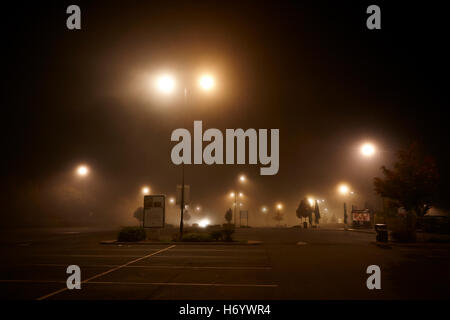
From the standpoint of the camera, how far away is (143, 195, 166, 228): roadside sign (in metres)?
23.8

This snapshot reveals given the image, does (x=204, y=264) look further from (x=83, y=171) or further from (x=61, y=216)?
(x=61, y=216)

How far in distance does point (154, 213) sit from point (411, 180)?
23442mm

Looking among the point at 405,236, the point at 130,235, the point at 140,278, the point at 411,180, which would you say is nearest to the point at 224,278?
the point at 140,278

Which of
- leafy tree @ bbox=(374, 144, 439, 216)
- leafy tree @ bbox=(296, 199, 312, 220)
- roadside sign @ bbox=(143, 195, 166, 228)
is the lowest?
leafy tree @ bbox=(296, 199, 312, 220)

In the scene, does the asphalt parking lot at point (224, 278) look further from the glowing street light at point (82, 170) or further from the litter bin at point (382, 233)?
the glowing street light at point (82, 170)

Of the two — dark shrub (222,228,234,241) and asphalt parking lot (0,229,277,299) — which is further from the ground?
asphalt parking lot (0,229,277,299)

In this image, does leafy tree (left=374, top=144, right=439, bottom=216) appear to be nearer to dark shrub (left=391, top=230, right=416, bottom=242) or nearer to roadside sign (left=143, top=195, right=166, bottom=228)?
dark shrub (left=391, top=230, right=416, bottom=242)

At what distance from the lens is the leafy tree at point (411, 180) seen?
29.3 m

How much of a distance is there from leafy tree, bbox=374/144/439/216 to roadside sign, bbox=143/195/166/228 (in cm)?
2203

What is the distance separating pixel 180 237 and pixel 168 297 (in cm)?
1536

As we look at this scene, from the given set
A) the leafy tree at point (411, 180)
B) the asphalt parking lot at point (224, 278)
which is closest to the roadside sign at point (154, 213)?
the asphalt parking lot at point (224, 278)

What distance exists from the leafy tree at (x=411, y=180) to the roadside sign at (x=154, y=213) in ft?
72.3

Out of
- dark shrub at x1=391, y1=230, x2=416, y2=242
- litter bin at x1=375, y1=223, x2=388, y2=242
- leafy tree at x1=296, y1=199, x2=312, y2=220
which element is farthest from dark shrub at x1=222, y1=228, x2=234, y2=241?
leafy tree at x1=296, y1=199, x2=312, y2=220
